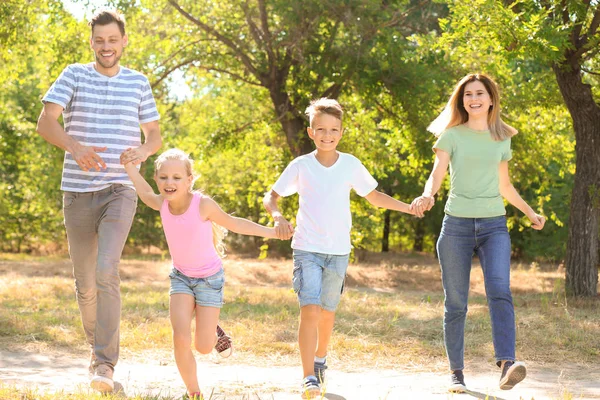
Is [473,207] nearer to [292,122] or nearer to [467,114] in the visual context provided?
[467,114]

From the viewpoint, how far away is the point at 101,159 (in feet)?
16.8

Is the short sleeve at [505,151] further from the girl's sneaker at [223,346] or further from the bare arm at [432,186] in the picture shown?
the girl's sneaker at [223,346]

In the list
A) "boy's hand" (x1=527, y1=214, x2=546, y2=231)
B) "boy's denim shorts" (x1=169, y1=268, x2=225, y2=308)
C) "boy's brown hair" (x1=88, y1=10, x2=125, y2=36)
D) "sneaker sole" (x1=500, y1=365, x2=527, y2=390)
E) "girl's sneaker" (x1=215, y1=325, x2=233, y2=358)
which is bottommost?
"sneaker sole" (x1=500, y1=365, x2=527, y2=390)

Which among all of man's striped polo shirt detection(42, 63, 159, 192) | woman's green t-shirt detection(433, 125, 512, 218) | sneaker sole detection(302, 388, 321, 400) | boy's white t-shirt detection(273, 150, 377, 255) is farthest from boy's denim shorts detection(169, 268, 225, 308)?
woman's green t-shirt detection(433, 125, 512, 218)

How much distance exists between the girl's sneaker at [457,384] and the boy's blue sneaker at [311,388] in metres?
0.93

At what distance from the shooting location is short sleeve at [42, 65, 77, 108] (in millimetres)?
5254

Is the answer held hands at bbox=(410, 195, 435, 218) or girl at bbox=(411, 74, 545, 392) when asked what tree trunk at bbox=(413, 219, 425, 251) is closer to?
girl at bbox=(411, 74, 545, 392)

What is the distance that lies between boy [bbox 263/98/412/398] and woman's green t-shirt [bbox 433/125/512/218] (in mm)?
379

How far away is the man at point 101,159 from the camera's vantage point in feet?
17.0

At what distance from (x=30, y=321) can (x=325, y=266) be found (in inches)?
169

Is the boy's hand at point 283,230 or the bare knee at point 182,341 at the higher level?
the boy's hand at point 283,230

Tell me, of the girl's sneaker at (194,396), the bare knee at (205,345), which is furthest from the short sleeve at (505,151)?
the girl's sneaker at (194,396)

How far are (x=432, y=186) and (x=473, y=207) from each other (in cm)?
30

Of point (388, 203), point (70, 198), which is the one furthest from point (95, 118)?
point (388, 203)
